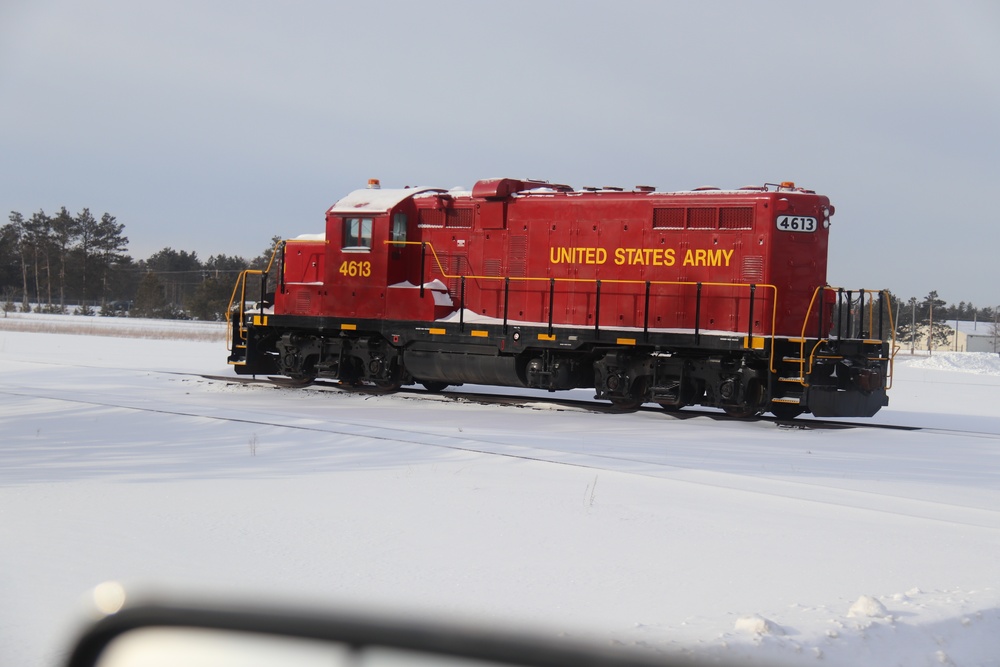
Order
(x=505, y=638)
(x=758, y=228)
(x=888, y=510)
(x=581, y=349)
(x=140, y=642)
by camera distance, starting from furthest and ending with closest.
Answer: (x=581, y=349) → (x=758, y=228) → (x=888, y=510) → (x=140, y=642) → (x=505, y=638)

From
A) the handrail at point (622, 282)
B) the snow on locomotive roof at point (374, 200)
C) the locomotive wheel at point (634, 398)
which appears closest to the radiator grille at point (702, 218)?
the handrail at point (622, 282)

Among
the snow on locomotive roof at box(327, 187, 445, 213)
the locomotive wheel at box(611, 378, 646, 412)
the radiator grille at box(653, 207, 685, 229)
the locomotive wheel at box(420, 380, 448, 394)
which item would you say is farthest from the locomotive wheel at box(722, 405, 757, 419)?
the snow on locomotive roof at box(327, 187, 445, 213)

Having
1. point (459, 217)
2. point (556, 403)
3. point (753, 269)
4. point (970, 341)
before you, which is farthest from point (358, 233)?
point (970, 341)

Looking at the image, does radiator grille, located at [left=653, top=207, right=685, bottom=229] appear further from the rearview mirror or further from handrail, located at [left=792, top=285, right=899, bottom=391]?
the rearview mirror

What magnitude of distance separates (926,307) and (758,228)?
10977 centimetres

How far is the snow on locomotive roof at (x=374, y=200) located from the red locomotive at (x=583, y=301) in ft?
0.13

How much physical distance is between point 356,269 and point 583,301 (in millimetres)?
4800

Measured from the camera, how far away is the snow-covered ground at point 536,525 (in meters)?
5.43

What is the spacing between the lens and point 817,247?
15.7m

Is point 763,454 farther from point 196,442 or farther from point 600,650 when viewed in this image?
point 600,650

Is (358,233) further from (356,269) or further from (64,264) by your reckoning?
(64,264)

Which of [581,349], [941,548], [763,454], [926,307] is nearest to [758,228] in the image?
[581,349]

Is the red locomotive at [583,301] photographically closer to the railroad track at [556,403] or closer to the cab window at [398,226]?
the cab window at [398,226]

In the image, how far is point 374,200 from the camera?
1886cm
